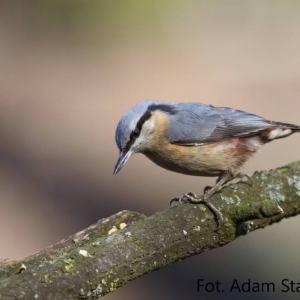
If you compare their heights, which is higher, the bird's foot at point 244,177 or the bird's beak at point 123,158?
the bird's beak at point 123,158

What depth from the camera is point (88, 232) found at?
2996 mm

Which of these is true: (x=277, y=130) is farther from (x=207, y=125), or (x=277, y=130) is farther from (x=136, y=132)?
(x=136, y=132)

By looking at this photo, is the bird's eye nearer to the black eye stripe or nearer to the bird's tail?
the black eye stripe

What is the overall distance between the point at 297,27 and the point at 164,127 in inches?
217

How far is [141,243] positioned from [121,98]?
516cm

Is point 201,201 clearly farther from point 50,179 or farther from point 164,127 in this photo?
point 50,179

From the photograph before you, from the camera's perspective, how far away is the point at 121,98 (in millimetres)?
7512

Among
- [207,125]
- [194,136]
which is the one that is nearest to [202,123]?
[207,125]

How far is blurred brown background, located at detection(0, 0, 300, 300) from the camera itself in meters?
5.27

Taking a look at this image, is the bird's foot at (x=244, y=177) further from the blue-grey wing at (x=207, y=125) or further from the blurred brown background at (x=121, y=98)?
the blurred brown background at (x=121, y=98)

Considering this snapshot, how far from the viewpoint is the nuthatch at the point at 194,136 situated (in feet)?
11.5

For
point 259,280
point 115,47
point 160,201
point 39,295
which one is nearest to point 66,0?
point 115,47

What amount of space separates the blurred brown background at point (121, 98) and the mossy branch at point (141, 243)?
1870 mm

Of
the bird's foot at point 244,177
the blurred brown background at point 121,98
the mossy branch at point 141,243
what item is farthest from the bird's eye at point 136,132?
the blurred brown background at point 121,98
